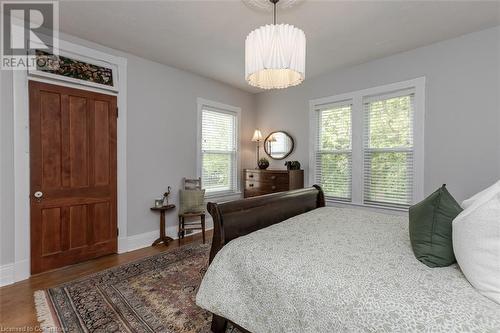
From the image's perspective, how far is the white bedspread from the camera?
88 centimetres

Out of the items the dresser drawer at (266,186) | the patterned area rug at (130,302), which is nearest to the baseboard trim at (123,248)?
the patterned area rug at (130,302)

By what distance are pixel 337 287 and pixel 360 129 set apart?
2937 millimetres

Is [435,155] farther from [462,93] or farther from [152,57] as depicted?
[152,57]

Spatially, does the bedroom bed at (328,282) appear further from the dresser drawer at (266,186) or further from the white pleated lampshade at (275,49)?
the dresser drawer at (266,186)

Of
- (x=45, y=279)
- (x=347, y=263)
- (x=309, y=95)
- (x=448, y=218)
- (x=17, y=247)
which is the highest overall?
(x=309, y=95)

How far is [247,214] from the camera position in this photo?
1783 millimetres

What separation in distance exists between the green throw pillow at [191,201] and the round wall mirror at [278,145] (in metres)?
1.62

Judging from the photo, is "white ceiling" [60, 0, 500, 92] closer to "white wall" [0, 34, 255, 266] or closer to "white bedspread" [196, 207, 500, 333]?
"white wall" [0, 34, 255, 266]

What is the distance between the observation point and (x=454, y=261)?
117 cm

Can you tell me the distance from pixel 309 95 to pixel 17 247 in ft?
13.9

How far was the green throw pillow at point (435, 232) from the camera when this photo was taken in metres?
1.16

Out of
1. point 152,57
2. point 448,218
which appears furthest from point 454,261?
point 152,57

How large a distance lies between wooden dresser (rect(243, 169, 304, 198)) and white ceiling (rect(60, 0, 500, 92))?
177 centimetres

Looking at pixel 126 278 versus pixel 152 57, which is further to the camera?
pixel 152 57
